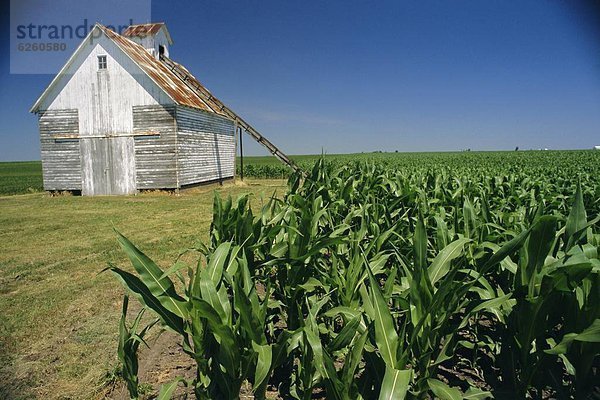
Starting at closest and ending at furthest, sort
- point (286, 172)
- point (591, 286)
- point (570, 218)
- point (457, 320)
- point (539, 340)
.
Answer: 1. point (591, 286)
2. point (539, 340)
3. point (570, 218)
4. point (457, 320)
5. point (286, 172)

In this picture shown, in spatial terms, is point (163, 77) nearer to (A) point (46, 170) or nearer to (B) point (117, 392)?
(A) point (46, 170)

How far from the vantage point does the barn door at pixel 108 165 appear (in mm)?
17328

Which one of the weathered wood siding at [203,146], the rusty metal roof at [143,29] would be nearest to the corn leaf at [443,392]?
the weathered wood siding at [203,146]

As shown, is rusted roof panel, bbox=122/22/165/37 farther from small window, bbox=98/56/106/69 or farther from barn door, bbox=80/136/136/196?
barn door, bbox=80/136/136/196


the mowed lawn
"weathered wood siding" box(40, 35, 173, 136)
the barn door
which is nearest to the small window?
"weathered wood siding" box(40, 35, 173, 136)

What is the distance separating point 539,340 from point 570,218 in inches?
30.1

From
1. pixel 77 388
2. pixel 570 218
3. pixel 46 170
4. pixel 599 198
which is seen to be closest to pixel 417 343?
pixel 570 218

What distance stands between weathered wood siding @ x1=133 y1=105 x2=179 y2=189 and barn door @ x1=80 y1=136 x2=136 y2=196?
0.42 meters

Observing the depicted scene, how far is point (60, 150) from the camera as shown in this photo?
17688mm

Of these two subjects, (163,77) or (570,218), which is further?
(163,77)

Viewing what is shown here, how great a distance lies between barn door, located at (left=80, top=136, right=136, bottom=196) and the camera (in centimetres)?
1733

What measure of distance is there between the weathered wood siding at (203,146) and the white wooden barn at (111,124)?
10 centimetres

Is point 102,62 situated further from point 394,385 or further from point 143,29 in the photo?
point 394,385

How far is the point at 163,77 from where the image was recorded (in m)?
18.3
